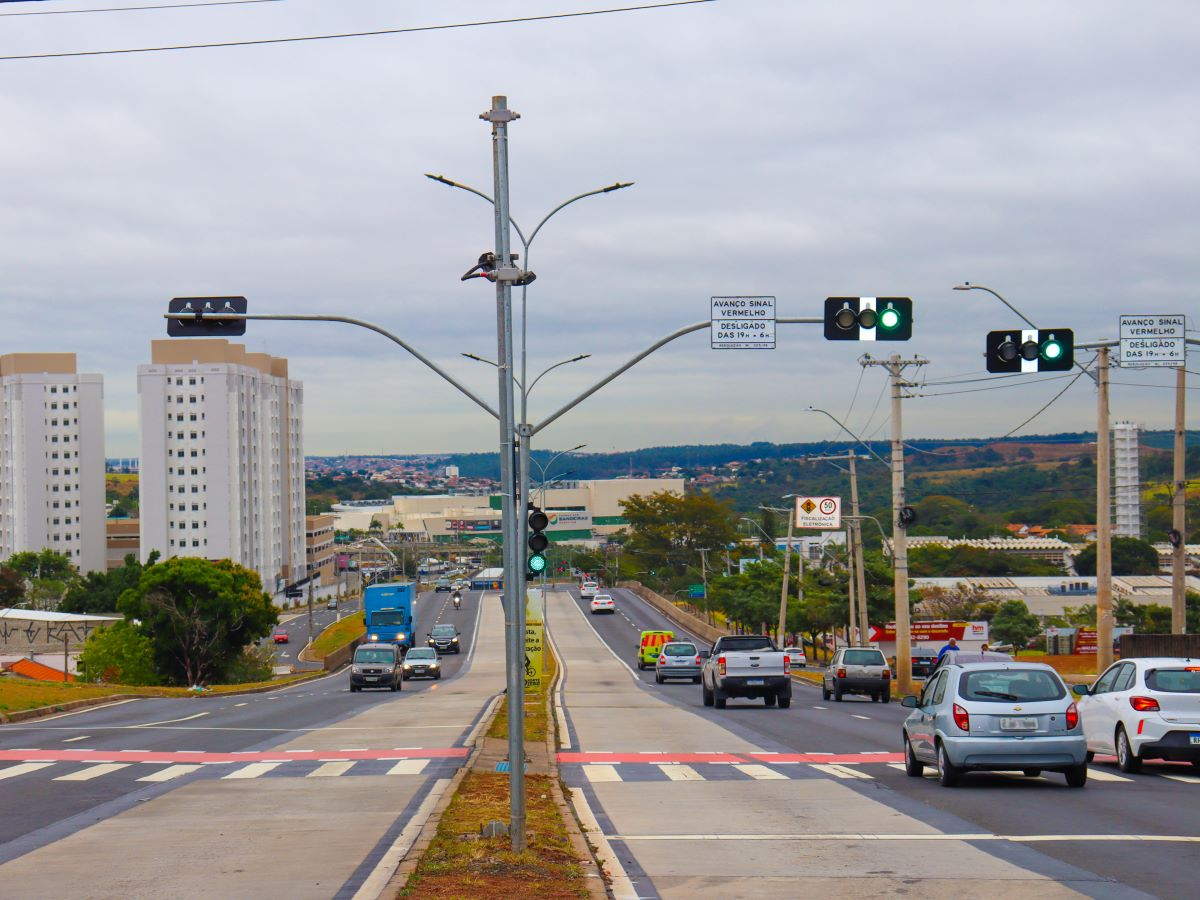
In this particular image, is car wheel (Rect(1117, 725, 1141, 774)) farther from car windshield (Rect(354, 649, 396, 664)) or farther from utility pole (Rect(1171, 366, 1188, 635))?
car windshield (Rect(354, 649, 396, 664))

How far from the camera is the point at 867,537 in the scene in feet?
549

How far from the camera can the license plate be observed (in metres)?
15.9

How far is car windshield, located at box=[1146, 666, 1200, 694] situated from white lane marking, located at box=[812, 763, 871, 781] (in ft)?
12.2

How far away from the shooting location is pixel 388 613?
69938 mm

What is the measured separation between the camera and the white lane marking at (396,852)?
9.96 meters

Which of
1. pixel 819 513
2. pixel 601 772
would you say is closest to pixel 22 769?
pixel 601 772

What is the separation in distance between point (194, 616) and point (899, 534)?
1699 inches

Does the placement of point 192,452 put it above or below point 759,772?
above

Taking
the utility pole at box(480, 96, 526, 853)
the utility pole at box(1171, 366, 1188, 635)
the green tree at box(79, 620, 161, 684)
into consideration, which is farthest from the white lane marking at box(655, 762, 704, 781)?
the green tree at box(79, 620, 161, 684)

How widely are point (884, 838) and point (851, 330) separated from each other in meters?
7.47

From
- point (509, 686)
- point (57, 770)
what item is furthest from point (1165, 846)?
point (57, 770)

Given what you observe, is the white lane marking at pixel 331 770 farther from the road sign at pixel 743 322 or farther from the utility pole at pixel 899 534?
the utility pole at pixel 899 534

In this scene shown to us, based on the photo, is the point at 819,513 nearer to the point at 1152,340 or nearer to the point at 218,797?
the point at 1152,340

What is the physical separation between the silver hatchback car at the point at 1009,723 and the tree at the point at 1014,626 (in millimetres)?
78865
